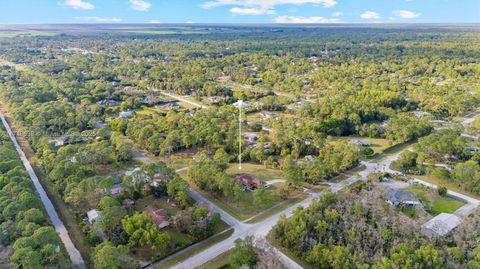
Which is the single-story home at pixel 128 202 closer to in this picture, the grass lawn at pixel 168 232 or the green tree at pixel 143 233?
the grass lawn at pixel 168 232

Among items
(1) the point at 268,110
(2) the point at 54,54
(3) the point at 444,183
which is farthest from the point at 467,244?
(2) the point at 54,54

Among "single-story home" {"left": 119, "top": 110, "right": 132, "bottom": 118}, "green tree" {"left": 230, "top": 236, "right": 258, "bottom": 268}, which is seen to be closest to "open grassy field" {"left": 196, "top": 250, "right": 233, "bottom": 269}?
"green tree" {"left": 230, "top": 236, "right": 258, "bottom": 268}

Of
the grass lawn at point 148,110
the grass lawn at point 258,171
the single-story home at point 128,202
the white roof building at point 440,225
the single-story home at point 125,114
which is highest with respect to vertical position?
the single-story home at point 125,114

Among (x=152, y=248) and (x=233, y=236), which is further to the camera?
(x=233, y=236)

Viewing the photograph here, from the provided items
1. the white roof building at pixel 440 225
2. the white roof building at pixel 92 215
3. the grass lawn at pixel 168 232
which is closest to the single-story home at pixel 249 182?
the grass lawn at pixel 168 232

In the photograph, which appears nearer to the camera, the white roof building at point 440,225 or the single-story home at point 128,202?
the white roof building at point 440,225

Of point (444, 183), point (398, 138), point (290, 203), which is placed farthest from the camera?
point (398, 138)

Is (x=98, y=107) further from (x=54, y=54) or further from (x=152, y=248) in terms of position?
(x=54, y=54)

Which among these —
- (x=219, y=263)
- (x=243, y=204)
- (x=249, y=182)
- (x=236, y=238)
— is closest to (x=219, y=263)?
(x=219, y=263)
